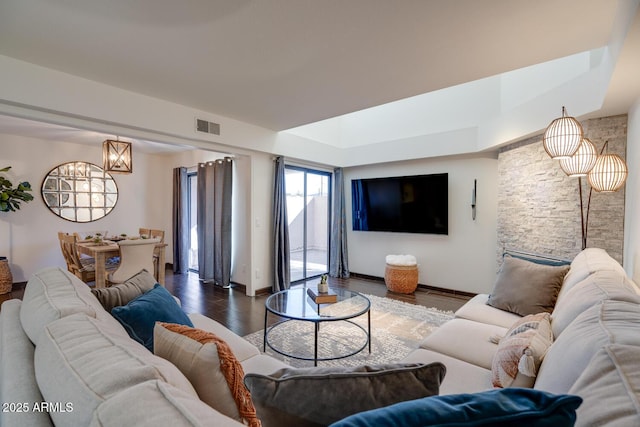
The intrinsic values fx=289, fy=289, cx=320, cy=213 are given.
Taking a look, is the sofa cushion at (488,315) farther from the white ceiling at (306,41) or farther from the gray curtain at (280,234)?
the gray curtain at (280,234)

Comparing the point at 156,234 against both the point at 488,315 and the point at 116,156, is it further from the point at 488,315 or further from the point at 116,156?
the point at 488,315

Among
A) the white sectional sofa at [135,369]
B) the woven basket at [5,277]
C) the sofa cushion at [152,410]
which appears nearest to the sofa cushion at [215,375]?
the white sectional sofa at [135,369]

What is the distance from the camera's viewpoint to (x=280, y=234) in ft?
15.5

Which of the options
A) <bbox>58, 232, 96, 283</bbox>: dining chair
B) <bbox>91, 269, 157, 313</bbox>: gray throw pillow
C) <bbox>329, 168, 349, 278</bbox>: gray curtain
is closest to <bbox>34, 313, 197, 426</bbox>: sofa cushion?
<bbox>91, 269, 157, 313</bbox>: gray throw pillow

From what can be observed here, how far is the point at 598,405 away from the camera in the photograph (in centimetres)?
65

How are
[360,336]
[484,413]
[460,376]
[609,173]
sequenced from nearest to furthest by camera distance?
[484,413], [460,376], [609,173], [360,336]

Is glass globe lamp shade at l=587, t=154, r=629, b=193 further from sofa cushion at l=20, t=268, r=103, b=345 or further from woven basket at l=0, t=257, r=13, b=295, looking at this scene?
woven basket at l=0, t=257, r=13, b=295

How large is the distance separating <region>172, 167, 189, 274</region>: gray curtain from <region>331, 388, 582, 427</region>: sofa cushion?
610cm

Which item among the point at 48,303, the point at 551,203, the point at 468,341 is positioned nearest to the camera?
the point at 48,303

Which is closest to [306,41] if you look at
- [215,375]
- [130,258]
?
[215,375]

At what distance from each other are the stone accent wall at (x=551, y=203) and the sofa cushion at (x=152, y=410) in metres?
3.69

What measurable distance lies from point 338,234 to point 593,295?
4.50 metres

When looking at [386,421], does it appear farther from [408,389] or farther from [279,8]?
[279,8]

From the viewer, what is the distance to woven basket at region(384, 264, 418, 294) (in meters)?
4.58
